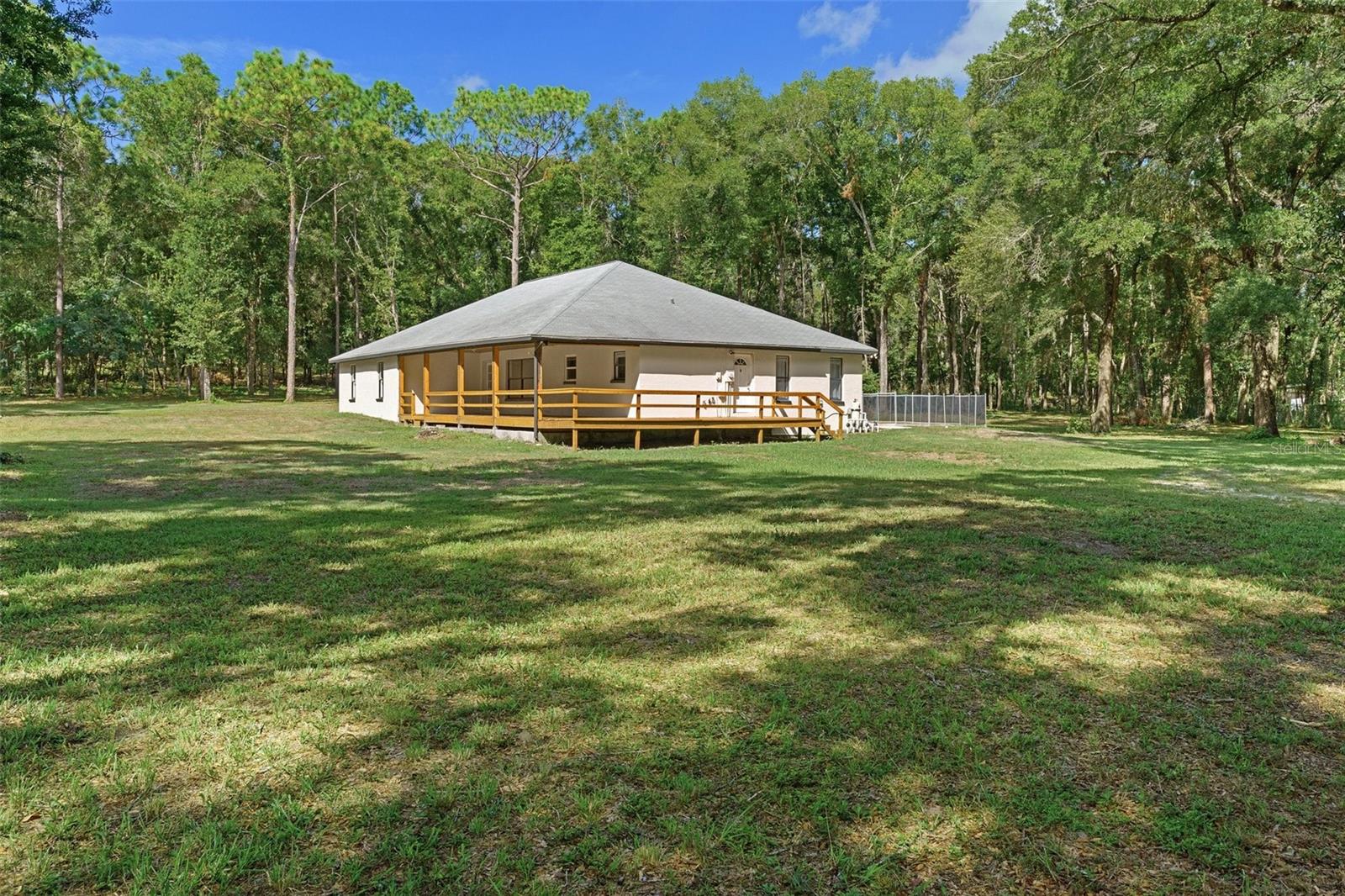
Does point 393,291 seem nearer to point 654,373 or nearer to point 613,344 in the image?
point 654,373

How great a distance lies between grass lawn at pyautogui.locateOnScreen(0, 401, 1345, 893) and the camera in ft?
8.09

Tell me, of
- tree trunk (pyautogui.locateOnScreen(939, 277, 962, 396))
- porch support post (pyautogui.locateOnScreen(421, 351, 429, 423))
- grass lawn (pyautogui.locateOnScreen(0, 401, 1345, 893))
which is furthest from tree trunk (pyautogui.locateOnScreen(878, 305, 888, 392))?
grass lawn (pyautogui.locateOnScreen(0, 401, 1345, 893))

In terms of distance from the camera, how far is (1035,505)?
9.27 metres

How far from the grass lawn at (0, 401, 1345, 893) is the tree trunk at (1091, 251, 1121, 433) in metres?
20.8

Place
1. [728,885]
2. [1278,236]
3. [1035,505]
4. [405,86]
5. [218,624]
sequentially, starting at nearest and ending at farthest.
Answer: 1. [728,885]
2. [218,624]
3. [1035,505]
4. [1278,236]
5. [405,86]

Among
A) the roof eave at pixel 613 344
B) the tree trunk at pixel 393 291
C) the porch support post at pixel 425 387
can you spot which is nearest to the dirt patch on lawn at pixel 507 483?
the roof eave at pixel 613 344

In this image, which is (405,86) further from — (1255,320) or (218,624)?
(218,624)

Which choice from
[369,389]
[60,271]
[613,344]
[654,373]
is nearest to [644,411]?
[654,373]

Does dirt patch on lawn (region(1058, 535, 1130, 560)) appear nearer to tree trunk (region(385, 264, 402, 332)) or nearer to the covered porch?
the covered porch

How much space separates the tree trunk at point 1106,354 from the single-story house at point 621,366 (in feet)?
29.3

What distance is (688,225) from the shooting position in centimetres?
4425

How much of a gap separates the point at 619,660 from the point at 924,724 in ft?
5.35

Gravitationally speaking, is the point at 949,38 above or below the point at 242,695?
above

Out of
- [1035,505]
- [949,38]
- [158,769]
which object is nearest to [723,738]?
[158,769]
